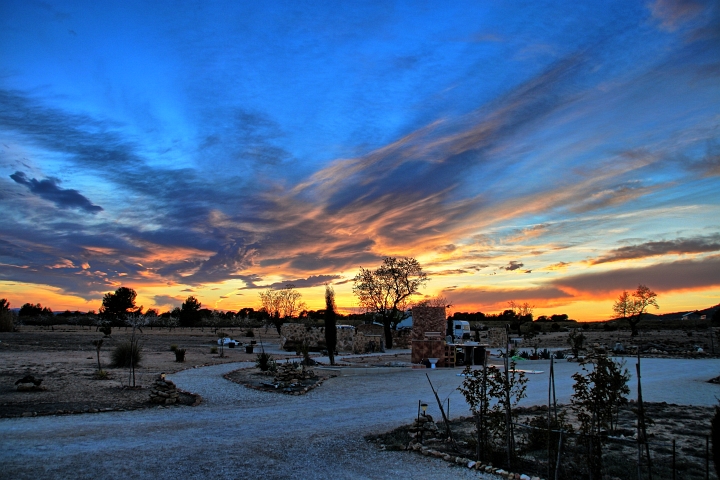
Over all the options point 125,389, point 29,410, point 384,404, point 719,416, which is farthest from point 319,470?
point 125,389

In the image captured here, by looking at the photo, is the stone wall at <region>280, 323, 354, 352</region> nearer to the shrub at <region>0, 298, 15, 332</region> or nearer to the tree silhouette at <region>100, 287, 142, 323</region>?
the shrub at <region>0, 298, 15, 332</region>

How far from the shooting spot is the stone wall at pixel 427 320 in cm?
3247

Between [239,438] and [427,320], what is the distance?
74.7 ft

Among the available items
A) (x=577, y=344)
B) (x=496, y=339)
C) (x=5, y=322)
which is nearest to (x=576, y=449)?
(x=577, y=344)

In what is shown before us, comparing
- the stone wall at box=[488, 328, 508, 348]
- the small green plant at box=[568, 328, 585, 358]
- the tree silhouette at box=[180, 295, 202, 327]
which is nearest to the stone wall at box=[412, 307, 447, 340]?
the small green plant at box=[568, 328, 585, 358]

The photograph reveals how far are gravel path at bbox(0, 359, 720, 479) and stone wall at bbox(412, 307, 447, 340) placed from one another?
13414 millimetres

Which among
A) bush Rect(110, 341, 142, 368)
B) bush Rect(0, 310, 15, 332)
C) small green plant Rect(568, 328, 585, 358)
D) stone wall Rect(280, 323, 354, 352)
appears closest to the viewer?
bush Rect(110, 341, 142, 368)

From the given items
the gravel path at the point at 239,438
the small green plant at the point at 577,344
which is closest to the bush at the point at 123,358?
the gravel path at the point at 239,438

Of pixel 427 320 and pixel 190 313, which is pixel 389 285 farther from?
pixel 190 313

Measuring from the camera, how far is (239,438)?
1110 centimetres

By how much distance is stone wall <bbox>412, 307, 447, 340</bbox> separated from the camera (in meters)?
32.5

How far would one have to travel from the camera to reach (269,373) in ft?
77.3

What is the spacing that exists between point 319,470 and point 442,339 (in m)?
24.2

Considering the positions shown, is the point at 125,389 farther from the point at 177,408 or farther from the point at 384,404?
the point at 384,404
